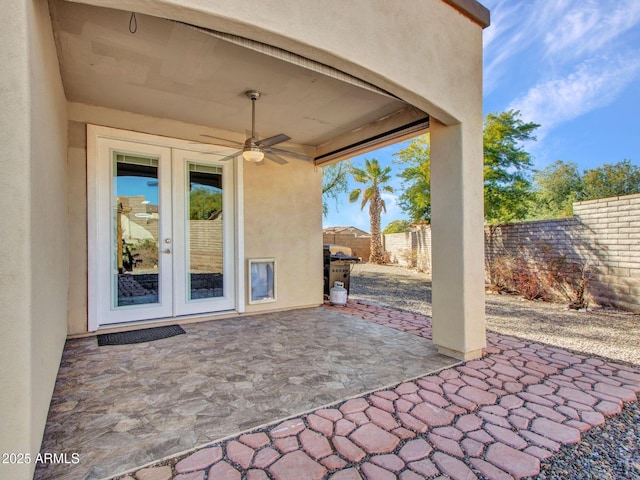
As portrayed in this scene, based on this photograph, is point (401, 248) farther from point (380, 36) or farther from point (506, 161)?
point (380, 36)

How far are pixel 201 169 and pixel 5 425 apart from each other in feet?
14.1

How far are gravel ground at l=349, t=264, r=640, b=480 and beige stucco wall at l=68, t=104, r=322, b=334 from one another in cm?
204

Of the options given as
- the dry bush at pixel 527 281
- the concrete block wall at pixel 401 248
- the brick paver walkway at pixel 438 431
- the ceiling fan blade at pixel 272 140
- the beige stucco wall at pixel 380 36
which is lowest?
the brick paver walkway at pixel 438 431

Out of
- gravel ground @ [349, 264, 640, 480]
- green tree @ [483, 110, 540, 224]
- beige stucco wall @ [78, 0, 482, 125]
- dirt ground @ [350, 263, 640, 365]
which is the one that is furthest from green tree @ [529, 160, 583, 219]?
beige stucco wall @ [78, 0, 482, 125]

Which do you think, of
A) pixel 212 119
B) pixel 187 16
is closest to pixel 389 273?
pixel 212 119

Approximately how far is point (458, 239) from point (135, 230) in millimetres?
4338

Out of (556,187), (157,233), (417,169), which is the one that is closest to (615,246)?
(417,169)

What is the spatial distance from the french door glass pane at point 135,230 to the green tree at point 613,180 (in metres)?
15.5

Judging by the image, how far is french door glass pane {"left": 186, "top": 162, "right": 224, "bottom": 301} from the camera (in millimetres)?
5121

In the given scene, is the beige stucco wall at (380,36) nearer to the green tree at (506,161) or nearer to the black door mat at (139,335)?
the black door mat at (139,335)

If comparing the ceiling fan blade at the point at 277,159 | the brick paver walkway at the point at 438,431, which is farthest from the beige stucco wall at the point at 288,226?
the brick paver walkway at the point at 438,431

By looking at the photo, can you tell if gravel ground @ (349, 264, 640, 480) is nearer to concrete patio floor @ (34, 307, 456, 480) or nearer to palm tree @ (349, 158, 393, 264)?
concrete patio floor @ (34, 307, 456, 480)

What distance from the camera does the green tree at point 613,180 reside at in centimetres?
1227

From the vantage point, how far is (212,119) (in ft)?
15.8
